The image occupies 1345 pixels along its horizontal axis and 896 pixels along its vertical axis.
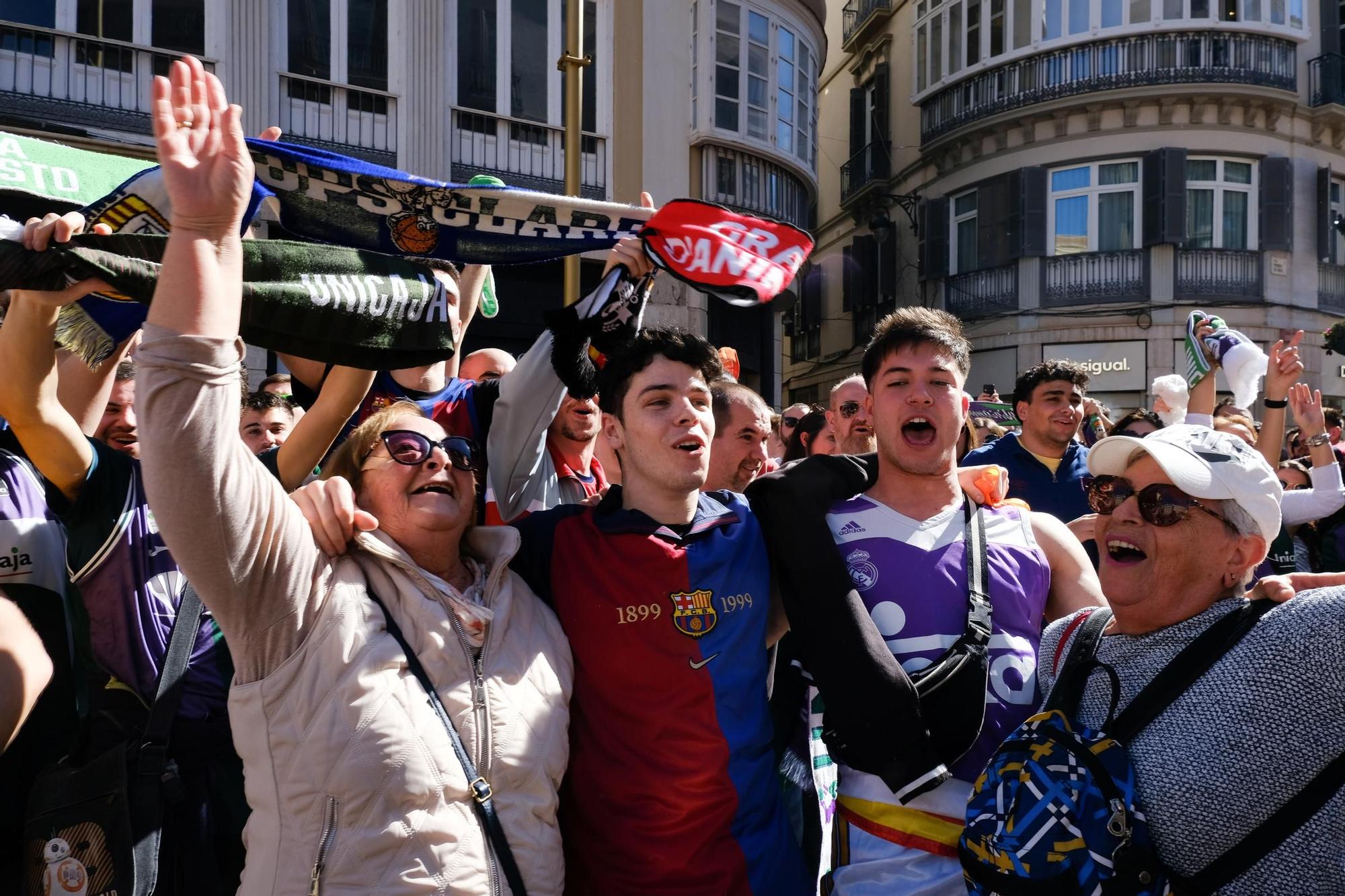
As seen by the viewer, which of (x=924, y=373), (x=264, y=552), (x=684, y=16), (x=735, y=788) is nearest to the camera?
(x=264, y=552)

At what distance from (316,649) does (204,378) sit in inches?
25.7

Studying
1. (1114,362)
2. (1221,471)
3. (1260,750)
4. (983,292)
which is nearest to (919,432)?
(1221,471)

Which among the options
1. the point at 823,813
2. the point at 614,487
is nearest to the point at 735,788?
the point at 823,813

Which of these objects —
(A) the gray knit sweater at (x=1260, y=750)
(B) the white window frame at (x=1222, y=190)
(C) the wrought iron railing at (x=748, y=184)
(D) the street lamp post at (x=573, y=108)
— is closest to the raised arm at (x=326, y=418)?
(A) the gray knit sweater at (x=1260, y=750)

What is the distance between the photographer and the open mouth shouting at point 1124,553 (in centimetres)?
234

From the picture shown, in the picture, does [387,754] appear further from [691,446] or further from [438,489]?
[691,446]

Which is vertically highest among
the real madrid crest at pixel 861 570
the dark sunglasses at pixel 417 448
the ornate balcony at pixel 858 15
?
the ornate balcony at pixel 858 15

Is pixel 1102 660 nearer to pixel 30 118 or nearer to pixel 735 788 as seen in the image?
pixel 735 788

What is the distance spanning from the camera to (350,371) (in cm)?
295

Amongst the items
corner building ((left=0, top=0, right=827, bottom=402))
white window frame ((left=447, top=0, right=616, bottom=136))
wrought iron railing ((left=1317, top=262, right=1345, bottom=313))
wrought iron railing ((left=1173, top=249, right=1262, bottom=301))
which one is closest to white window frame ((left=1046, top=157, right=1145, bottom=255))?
wrought iron railing ((left=1173, top=249, right=1262, bottom=301))

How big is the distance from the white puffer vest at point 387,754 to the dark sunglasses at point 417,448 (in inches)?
10.8

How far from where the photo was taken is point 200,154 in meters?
1.99

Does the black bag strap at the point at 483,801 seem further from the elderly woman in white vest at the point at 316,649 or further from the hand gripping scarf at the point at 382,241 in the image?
the hand gripping scarf at the point at 382,241

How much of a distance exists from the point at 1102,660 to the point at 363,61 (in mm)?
11191
